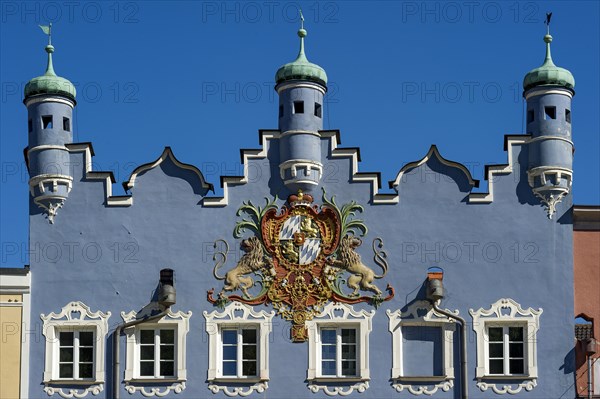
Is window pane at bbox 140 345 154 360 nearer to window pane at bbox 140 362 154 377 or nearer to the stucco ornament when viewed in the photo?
window pane at bbox 140 362 154 377

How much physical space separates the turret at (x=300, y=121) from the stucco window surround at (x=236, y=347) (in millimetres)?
3414

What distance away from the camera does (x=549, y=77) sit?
44125 millimetres

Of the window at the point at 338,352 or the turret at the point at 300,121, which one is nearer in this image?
the window at the point at 338,352

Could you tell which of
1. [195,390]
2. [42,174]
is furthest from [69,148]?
[195,390]

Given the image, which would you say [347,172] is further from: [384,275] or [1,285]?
[1,285]

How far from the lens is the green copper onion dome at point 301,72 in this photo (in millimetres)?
44312

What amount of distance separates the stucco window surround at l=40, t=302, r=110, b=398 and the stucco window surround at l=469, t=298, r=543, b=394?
930cm

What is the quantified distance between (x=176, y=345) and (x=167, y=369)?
2.08 ft

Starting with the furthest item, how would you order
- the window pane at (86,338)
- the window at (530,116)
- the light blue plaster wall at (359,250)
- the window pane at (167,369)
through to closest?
the window at (530,116) < the window pane at (86,338) < the window pane at (167,369) < the light blue plaster wall at (359,250)

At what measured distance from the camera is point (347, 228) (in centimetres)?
4409

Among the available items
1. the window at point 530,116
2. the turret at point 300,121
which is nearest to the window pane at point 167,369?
the turret at point 300,121

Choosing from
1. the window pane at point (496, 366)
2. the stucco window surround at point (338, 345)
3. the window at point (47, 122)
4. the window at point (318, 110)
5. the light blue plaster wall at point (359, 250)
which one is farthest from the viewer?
the window at point (47, 122)

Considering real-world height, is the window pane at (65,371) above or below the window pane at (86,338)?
below

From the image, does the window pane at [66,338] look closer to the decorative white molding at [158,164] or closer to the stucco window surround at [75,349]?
the stucco window surround at [75,349]
